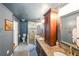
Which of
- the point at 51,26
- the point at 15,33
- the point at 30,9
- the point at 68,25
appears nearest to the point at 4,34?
the point at 15,33

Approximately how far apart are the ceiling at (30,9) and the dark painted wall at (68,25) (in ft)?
0.65

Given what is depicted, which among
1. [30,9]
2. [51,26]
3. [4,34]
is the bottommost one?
[4,34]

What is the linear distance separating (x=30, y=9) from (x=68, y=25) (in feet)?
1.99

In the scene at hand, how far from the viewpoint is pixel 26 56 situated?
173cm

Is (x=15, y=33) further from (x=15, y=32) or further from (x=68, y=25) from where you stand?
(x=68, y=25)

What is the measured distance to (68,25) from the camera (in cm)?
169

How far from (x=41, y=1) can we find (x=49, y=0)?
0.36 ft

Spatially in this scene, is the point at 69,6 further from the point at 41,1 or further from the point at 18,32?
the point at 18,32

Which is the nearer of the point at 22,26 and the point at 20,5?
the point at 20,5

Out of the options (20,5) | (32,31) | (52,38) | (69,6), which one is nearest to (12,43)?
(32,31)

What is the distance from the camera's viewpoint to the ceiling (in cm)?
170

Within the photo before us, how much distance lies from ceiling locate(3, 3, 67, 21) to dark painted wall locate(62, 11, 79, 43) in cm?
20

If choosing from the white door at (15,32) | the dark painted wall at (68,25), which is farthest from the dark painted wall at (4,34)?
the dark painted wall at (68,25)

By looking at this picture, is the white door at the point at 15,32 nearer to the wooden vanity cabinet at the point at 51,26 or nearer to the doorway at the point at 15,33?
the doorway at the point at 15,33
